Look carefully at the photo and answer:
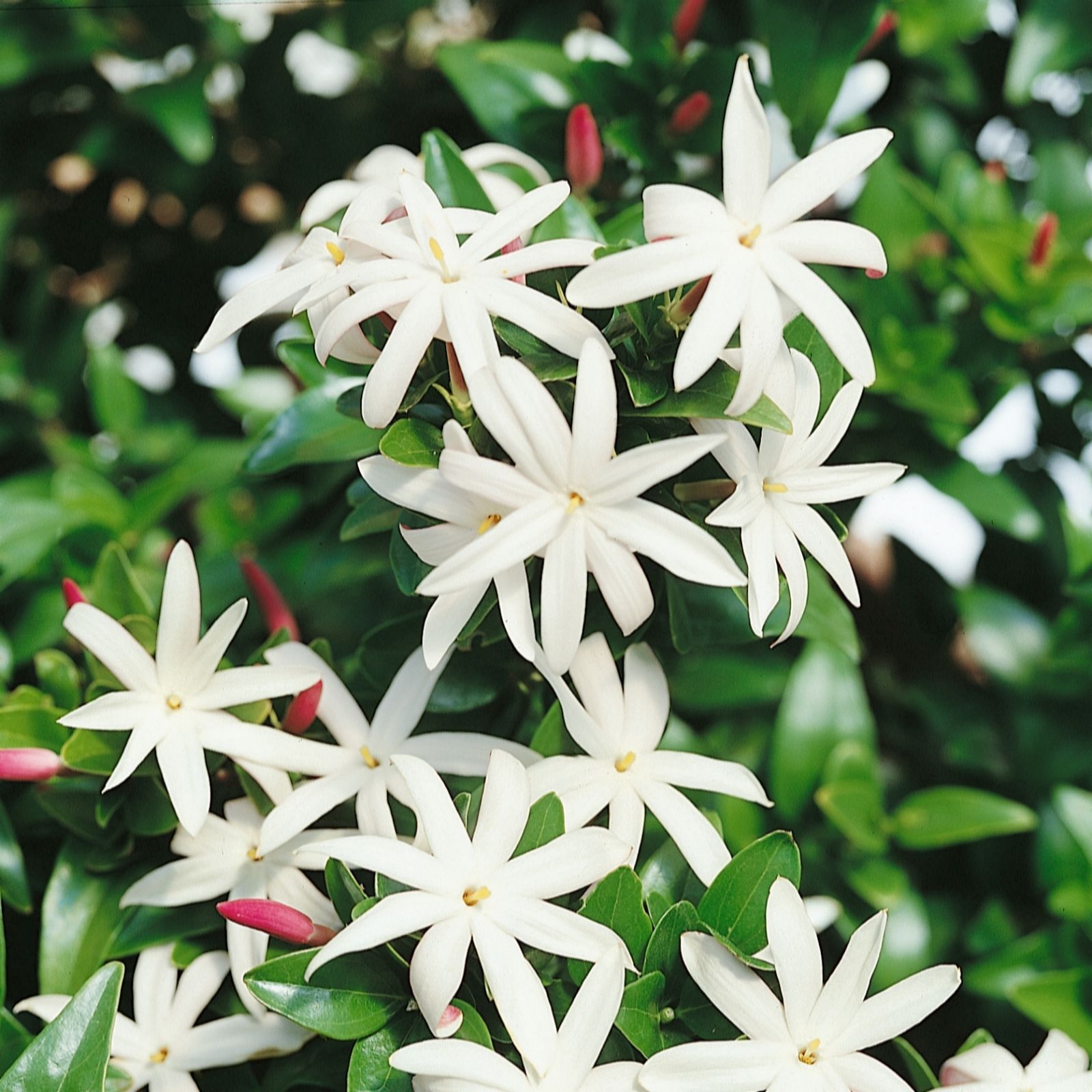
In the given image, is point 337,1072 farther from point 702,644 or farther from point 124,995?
point 702,644

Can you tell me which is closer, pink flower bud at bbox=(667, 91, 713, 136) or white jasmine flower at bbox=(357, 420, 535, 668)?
white jasmine flower at bbox=(357, 420, 535, 668)

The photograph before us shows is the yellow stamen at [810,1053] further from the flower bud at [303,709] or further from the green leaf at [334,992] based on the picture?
the flower bud at [303,709]

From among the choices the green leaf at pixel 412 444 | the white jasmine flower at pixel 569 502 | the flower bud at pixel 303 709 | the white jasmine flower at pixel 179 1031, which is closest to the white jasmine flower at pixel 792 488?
the white jasmine flower at pixel 569 502

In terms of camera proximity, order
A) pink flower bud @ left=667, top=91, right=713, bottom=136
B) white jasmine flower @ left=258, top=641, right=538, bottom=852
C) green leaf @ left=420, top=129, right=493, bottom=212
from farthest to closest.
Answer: pink flower bud @ left=667, top=91, right=713, bottom=136, green leaf @ left=420, top=129, right=493, bottom=212, white jasmine flower @ left=258, top=641, right=538, bottom=852

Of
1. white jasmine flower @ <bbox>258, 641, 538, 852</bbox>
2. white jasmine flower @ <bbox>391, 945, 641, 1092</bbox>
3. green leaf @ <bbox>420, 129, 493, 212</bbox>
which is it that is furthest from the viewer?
green leaf @ <bbox>420, 129, 493, 212</bbox>

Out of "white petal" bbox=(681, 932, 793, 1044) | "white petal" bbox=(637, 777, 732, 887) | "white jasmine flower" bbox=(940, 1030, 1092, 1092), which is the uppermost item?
"white petal" bbox=(637, 777, 732, 887)

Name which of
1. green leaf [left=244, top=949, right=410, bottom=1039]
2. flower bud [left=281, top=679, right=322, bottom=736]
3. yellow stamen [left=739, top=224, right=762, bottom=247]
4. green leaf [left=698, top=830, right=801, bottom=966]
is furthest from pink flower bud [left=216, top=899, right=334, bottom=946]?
yellow stamen [left=739, top=224, right=762, bottom=247]

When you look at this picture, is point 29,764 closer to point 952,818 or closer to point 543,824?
point 543,824

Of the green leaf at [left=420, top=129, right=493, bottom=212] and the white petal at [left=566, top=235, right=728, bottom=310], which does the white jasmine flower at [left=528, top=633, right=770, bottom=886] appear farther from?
the green leaf at [left=420, top=129, right=493, bottom=212]
